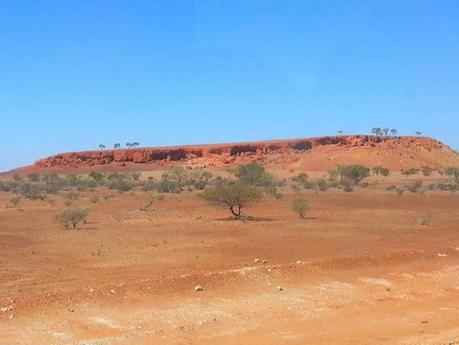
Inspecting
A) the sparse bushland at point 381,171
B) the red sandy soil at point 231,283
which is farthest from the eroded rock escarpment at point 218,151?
the red sandy soil at point 231,283

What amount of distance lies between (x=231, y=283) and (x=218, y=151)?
120428mm

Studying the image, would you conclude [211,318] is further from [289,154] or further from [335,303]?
[289,154]

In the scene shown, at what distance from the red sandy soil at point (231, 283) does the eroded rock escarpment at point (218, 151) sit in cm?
9407

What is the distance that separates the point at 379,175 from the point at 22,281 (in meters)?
76.9

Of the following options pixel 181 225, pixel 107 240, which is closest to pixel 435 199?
pixel 181 225

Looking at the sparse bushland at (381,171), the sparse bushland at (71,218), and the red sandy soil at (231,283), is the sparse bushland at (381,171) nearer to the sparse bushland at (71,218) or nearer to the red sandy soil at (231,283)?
the red sandy soil at (231,283)

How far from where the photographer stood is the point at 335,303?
12.8 m

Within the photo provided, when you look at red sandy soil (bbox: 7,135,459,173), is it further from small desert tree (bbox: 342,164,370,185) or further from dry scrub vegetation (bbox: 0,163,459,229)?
small desert tree (bbox: 342,164,370,185)

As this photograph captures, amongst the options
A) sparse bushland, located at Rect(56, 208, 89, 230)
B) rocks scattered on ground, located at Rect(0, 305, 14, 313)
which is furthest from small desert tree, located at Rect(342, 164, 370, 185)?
rocks scattered on ground, located at Rect(0, 305, 14, 313)

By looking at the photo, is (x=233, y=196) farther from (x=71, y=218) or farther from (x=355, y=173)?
(x=355, y=173)

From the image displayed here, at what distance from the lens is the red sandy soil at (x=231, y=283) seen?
10.6 meters

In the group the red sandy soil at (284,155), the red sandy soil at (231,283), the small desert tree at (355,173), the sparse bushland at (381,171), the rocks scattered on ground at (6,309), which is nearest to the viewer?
the red sandy soil at (231,283)

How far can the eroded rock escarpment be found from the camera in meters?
123

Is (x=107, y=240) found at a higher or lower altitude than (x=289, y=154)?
lower
